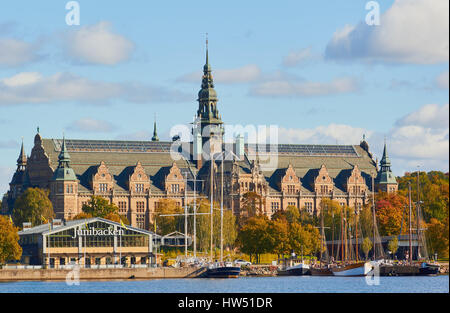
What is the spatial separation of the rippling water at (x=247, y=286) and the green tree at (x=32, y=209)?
2439 inches

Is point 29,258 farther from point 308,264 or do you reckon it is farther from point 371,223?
point 371,223

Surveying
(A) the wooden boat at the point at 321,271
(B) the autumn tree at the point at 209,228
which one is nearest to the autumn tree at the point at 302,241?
(B) the autumn tree at the point at 209,228

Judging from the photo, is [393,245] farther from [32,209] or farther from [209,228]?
[32,209]

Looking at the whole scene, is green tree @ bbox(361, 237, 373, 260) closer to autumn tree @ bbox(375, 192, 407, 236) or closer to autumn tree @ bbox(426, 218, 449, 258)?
autumn tree @ bbox(426, 218, 449, 258)

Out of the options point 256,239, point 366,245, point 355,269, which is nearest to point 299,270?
point 355,269

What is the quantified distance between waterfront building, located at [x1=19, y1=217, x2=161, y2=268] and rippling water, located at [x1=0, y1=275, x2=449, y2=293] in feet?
45.0

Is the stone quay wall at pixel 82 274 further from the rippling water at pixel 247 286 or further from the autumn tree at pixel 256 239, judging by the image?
the autumn tree at pixel 256 239

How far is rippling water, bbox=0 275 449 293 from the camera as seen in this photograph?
109 meters

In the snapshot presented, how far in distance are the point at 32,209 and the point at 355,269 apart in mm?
65786

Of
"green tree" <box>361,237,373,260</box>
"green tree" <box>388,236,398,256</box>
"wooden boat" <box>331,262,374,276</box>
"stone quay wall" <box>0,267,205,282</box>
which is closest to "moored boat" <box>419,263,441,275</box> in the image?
"wooden boat" <box>331,262,374,276</box>

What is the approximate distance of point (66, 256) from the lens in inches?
5576

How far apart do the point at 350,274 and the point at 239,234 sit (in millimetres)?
29602

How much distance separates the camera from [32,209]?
625 feet
